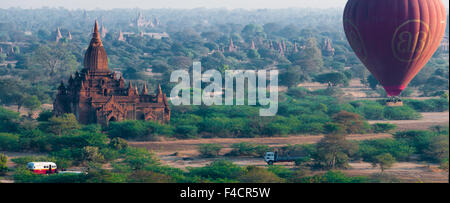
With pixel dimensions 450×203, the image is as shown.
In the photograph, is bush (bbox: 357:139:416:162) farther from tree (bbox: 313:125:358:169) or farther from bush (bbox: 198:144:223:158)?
bush (bbox: 198:144:223:158)

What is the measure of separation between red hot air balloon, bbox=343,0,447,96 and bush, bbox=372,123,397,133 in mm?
10676

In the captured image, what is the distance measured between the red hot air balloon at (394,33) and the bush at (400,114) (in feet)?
56.8

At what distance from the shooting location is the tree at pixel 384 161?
34375 mm

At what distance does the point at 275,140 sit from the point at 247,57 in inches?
2891

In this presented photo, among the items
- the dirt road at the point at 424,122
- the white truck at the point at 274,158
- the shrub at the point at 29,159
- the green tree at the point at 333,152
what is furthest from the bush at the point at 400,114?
the shrub at the point at 29,159

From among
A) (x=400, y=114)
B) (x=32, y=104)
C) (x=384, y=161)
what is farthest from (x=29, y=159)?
(x=400, y=114)

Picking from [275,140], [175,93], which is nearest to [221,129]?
[275,140]

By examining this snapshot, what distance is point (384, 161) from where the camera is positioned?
3450 centimetres

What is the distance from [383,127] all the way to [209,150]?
41.9 feet

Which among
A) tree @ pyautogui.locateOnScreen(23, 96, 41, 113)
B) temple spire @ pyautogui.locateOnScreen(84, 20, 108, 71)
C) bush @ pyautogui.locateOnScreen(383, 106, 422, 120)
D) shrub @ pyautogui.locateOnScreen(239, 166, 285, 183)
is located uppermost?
temple spire @ pyautogui.locateOnScreen(84, 20, 108, 71)

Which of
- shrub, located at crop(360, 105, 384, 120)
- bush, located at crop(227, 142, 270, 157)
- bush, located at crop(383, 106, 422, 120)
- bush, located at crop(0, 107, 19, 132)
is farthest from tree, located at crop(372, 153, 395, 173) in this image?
bush, located at crop(0, 107, 19, 132)

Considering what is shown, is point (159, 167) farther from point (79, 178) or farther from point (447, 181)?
point (447, 181)

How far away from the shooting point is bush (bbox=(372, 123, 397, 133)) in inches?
1800

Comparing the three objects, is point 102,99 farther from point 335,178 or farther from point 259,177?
point 335,178
